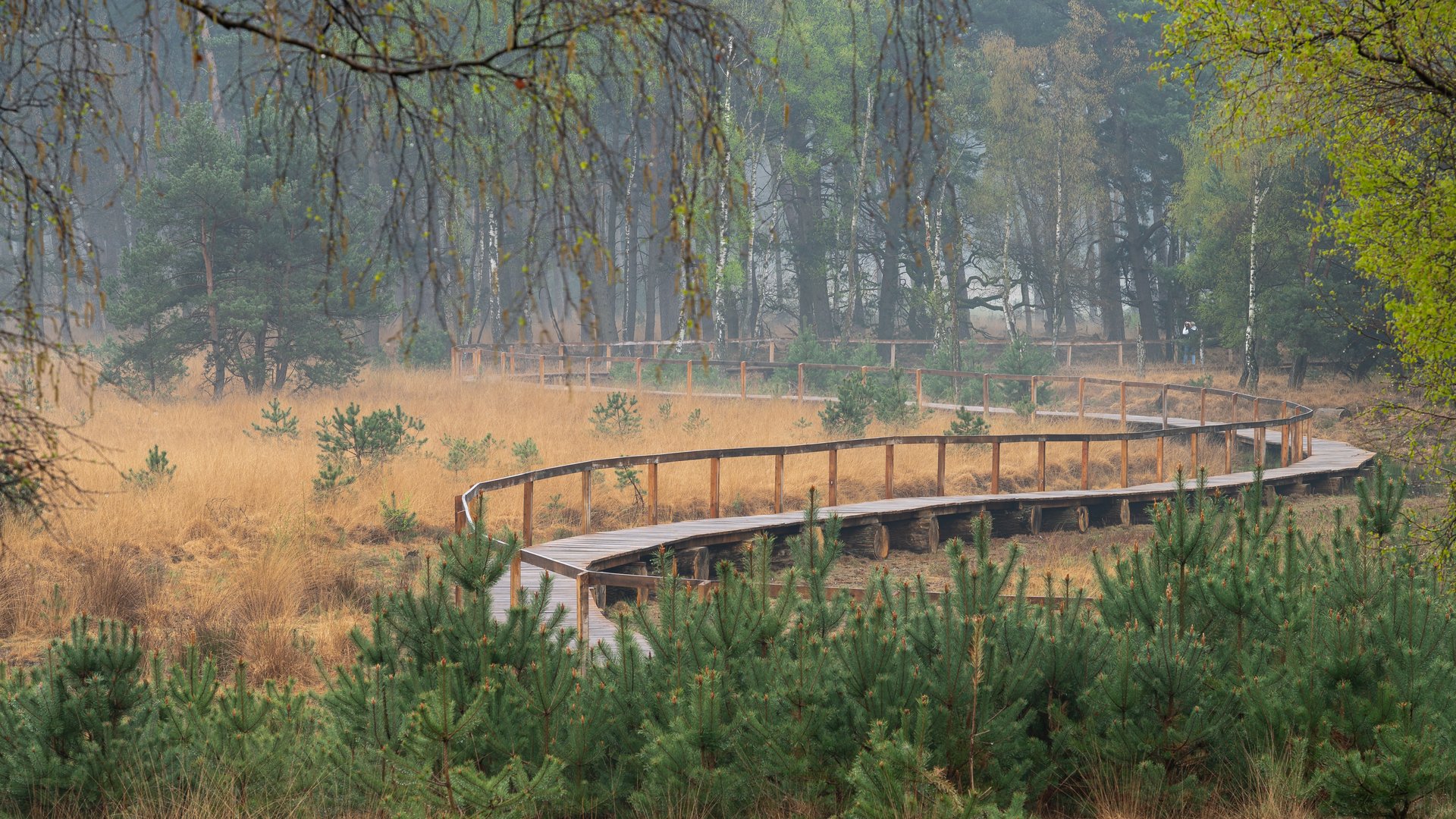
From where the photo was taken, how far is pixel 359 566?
12461 mm

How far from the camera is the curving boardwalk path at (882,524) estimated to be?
10.6 metres

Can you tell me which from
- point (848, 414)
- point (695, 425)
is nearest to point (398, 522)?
point (695, 425)

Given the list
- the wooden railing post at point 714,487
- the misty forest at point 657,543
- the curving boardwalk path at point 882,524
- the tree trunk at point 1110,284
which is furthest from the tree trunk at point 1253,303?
the wooden railing post at point 714,487

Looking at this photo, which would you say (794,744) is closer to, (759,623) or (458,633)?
(759,623)

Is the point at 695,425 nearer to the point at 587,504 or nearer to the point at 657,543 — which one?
the point at 587,504

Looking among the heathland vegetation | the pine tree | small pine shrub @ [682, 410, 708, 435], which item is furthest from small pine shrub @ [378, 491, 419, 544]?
the pine tree

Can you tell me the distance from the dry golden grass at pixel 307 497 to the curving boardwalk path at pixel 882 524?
147cm

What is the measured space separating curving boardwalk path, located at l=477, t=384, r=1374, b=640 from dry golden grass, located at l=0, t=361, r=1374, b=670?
4.81ft

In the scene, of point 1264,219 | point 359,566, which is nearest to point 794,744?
point 359,566

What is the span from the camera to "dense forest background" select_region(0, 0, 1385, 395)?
3.91 m

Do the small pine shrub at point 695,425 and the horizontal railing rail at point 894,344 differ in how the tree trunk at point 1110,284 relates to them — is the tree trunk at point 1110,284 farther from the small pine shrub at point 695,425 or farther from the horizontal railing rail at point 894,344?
the small pine shrub at point 695,425

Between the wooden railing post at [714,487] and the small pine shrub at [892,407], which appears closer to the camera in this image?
the wooden railing post at [714,487]

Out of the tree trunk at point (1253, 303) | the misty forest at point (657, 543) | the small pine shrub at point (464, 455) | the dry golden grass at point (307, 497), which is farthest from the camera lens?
the tree trunk at point (1253, 303)

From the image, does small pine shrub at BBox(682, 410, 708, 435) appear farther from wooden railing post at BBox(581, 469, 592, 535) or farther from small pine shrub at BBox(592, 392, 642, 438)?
wooden railing post at BBox(581, 469, 592, 535)
